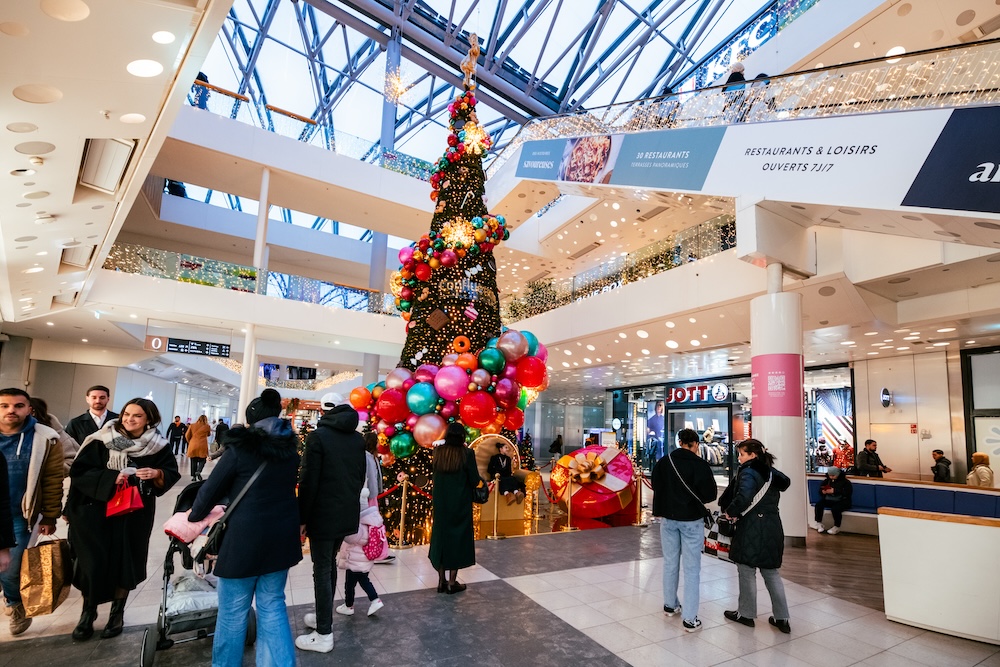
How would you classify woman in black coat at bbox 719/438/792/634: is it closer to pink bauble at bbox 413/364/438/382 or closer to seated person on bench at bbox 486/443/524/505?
seated person on bench at bbox 486/443/524/505

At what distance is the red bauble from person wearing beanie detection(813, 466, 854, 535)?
6.20 m

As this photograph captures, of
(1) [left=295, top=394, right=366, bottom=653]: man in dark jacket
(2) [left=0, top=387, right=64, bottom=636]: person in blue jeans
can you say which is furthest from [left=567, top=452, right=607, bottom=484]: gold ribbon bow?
(2) [left=0, top=387, right=64, bottom=636]: person in blue jeans

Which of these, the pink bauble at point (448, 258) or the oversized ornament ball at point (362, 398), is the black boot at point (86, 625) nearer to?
the oversized ornament ball at point (362, 398)

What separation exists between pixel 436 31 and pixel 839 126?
66.9 feet

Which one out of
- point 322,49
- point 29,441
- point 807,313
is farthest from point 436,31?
point 29,441

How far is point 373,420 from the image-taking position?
734cm

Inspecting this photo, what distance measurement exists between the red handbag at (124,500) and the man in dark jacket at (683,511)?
3568mm

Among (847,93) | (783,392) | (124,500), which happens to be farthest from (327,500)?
(847,93)

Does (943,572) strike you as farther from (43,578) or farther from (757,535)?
(43,578)

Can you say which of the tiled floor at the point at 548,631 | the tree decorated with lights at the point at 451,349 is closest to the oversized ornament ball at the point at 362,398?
the tree decorated with lights at the point at 451,349

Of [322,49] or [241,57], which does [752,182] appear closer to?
[322,49]

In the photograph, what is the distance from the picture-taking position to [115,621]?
3451 mm

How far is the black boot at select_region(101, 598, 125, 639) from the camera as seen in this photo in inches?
135

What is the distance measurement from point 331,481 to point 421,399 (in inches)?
135
